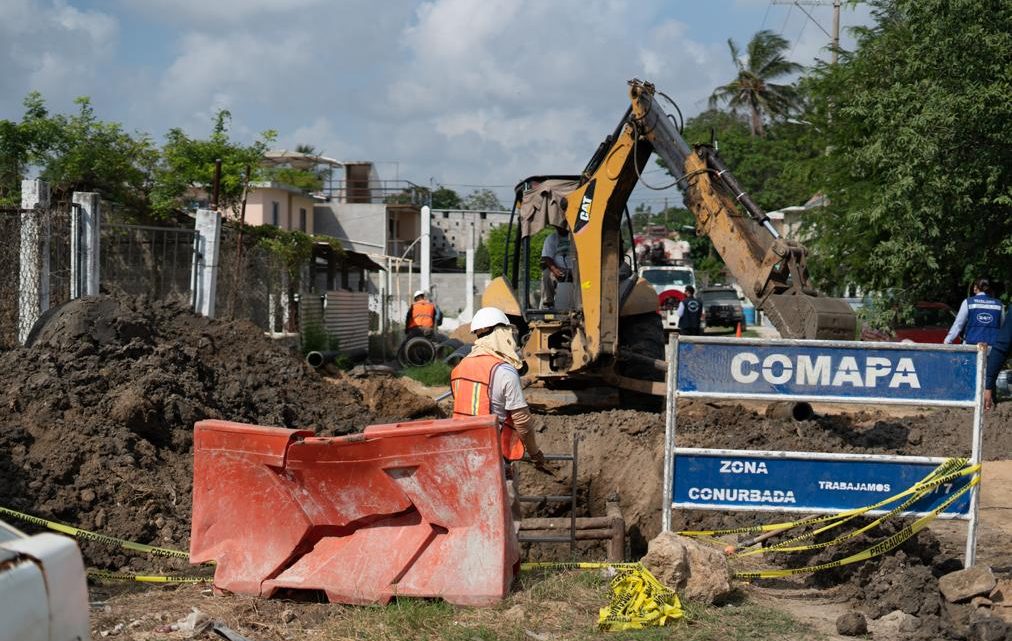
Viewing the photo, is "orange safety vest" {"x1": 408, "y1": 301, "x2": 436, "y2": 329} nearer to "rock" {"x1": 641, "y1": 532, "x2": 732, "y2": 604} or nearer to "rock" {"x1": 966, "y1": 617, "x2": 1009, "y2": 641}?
"rock" {"x1": 641, "y1": 532, "x2": 732, "y2": 604}

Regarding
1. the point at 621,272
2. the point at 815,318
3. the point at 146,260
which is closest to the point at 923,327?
the point at 621,272

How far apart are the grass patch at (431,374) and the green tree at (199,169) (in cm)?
492

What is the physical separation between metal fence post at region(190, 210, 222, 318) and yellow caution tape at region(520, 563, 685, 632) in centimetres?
1008

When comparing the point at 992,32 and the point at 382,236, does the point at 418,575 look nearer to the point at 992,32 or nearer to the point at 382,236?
the point at 992,32

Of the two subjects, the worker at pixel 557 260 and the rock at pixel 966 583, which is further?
the worker at pixel 557 260

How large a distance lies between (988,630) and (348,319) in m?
20.9

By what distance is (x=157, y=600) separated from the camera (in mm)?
6234

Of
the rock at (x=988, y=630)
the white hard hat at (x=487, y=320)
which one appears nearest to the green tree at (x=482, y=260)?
the white hard hat at (x=487, y=320)

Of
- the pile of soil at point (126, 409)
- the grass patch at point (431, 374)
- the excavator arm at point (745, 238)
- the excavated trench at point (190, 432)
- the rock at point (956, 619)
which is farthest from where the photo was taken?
the grass patch at point (431, 374)

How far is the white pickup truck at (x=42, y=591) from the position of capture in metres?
3.30

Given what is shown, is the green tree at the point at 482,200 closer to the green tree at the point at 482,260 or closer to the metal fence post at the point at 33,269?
the green tree at the point at 482,260

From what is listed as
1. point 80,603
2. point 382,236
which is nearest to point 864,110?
point 80,603

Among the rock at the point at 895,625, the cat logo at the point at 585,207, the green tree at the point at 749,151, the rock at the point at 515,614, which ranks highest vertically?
the green tree at the point at 749,151

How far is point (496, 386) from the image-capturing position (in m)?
6.88
